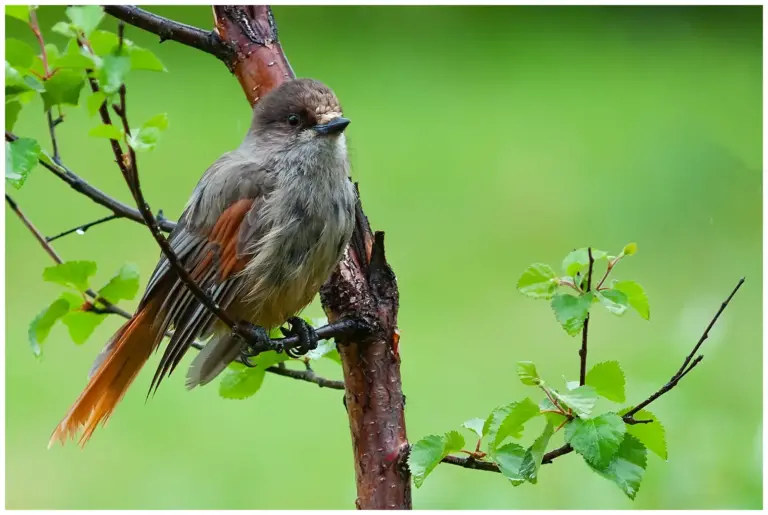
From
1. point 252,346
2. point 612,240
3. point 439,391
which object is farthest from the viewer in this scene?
point 612,240

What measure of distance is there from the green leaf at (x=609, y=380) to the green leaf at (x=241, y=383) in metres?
0.80

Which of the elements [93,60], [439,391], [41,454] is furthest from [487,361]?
[93,60]

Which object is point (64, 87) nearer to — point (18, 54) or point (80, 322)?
point (18, 54)

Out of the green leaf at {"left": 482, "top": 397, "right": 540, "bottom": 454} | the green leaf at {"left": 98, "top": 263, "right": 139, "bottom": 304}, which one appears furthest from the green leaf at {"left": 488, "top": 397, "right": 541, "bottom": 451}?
the green leaf at {"left": 98, "top": 263, "right": 139, "bottom": 304}

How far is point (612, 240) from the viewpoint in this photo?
529 cm

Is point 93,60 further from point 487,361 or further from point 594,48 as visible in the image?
point 594,48

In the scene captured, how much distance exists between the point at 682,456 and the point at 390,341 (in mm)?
1577

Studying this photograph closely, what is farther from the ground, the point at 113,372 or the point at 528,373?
the point at 113,372

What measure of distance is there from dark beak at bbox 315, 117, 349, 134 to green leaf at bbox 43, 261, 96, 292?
26.4 inches

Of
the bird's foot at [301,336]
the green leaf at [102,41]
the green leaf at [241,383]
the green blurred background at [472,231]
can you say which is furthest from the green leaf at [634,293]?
the green blurred background at [472,231]

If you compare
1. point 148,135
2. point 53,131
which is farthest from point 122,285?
point 148,135

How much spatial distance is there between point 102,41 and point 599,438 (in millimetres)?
1007

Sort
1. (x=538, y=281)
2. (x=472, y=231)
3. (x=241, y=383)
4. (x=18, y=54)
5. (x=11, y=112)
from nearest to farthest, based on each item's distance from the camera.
A: (x=18, y=54) < (x=11, y=112) < (x=538, y=281) < (x=241, y=383) < (x=472, y=231)

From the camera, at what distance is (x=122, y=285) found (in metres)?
2.13
